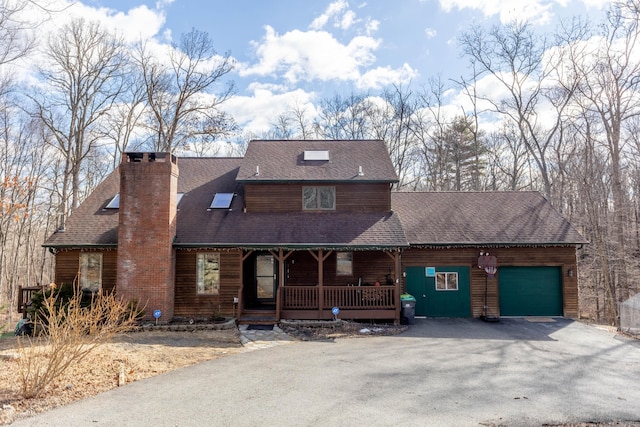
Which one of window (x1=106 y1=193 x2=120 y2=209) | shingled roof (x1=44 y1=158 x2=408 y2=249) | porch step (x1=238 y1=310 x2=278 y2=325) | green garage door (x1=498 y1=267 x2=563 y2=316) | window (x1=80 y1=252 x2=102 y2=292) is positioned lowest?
porch step (x1=238 y1=310 x2=278 y2=325)

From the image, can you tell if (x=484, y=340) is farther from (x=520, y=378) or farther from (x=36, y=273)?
(x=36, y=273)

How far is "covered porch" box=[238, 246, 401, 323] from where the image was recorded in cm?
1244

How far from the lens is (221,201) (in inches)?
582

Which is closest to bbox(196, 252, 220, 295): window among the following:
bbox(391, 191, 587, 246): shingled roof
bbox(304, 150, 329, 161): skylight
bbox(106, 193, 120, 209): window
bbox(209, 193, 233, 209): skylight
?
bbox(209, 193, 233, 209): skylight

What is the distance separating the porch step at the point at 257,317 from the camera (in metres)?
12.2

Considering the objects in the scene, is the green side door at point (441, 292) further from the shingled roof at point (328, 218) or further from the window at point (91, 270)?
the window at point (91, 270)

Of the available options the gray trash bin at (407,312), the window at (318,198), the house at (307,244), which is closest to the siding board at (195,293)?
the house at (307,244)

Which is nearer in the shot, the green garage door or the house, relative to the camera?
the house

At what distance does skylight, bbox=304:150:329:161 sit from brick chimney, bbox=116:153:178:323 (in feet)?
18.8

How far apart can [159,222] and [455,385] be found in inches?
381

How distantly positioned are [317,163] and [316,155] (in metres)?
0.57

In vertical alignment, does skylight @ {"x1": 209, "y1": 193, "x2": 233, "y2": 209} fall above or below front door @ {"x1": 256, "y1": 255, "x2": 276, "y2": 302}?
above

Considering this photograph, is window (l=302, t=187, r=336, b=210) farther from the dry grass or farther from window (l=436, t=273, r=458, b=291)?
the dry grass

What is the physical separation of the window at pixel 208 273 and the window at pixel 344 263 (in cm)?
430
